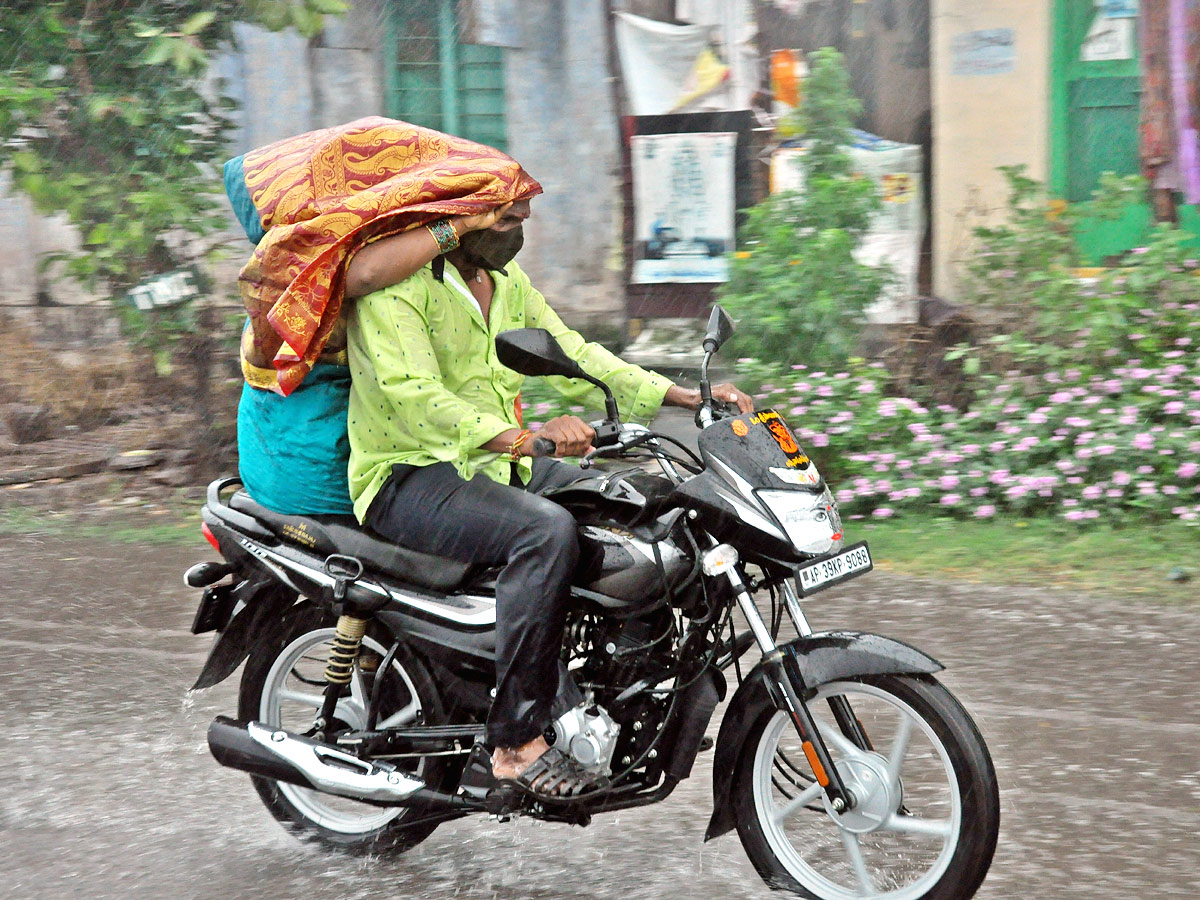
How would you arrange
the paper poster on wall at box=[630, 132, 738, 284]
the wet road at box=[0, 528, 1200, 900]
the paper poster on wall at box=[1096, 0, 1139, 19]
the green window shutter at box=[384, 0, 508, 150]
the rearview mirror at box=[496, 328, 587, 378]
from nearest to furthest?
1. the rearview mirror at box=[496, 328, 587, 378]
2. the wet road at box=[0, 528, 1200, 900]
3. the paper poster on wall at box=[1096, 0, 1139, 19]
4. the paper poster on wall at box=[630, 132, 738, 284]
5. the green window shutter at box=[384, 0, 508, 150]

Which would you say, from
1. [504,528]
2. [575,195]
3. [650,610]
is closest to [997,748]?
[650,610]

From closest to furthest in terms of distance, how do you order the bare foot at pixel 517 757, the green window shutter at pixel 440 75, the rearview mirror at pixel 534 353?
the rearview mirror at pixel 534 353
the bare foot at pixel 517 757
the green window shutter at pixel 440 75

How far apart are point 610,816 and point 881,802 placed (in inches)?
41.2

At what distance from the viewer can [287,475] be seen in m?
3.69

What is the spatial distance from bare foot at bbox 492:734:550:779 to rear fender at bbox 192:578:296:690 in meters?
0.82

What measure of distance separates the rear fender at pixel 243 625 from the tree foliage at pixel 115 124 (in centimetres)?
452

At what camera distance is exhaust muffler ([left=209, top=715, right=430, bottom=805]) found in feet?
11.7

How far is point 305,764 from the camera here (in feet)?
11.9

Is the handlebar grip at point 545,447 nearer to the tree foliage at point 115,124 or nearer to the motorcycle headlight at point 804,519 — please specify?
the motorcycle headlight at point 804,519

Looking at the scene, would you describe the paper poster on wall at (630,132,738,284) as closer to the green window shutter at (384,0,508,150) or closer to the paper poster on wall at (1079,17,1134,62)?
the green window shutter at (384,0,508,150)

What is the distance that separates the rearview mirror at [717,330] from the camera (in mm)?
3420

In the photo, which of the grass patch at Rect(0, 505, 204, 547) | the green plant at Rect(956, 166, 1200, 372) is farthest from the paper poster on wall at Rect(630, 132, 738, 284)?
the grass patch at Rect(0, 505, 204, 547)

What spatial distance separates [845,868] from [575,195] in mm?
6429

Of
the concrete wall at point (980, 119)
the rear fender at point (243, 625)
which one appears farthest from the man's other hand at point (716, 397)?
the concrete wall at point (980, 119)
